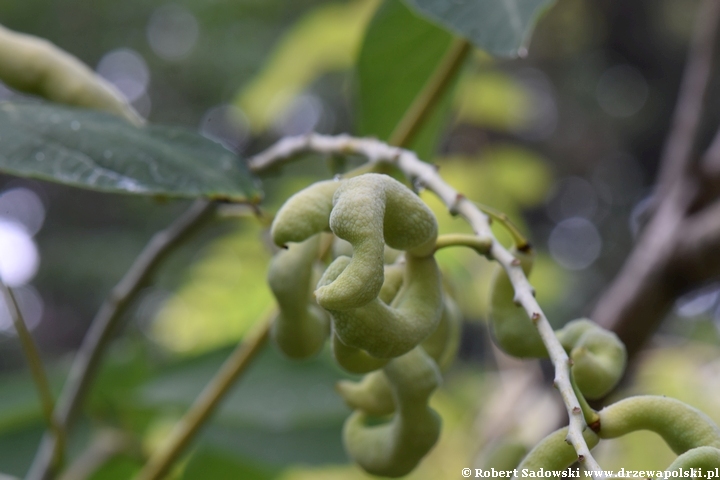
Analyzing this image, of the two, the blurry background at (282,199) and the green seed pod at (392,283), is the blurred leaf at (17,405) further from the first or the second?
the green seed pod at (392,283)

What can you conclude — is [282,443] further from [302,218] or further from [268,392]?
[302,218]

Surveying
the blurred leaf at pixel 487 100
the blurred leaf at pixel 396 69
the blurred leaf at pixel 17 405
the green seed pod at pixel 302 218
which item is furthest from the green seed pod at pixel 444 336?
the blurred leaf at pixel 487 100

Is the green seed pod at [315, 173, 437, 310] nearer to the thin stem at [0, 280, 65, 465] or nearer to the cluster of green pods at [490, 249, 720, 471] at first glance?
the cluster of green pods at [490, 249, 720, 471]

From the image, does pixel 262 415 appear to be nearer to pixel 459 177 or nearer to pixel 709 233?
pixel 709 233

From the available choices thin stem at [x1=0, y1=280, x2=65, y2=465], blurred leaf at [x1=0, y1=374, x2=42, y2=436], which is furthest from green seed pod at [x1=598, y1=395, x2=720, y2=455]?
blurred leaf at [x1=0, y1=374, x2=42, y2=436]

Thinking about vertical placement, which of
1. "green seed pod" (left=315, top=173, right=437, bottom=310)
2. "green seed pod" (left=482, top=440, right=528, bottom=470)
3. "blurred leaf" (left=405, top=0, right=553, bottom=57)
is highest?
A: "blurred leaf" (left=405, top=0, right=553, bottom=57)

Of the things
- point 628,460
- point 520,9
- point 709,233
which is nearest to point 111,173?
point 520,9

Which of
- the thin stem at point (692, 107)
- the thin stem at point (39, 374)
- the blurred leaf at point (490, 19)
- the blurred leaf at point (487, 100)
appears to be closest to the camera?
the blurred leaf at point (490, 19)
